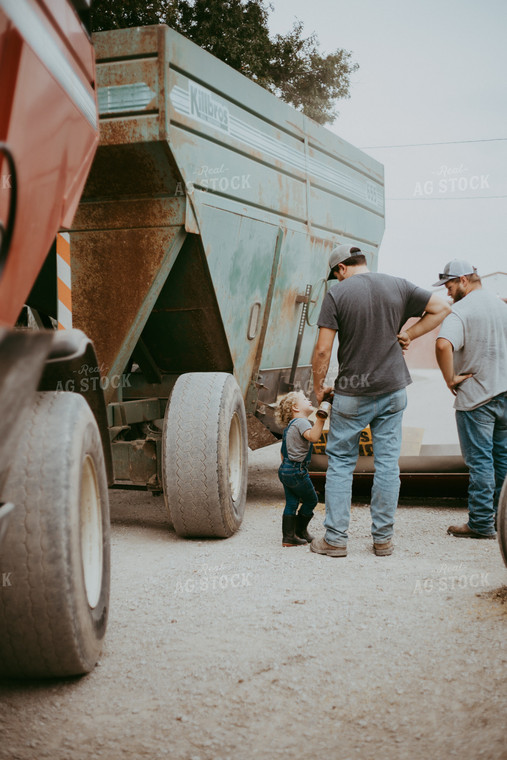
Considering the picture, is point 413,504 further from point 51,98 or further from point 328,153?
point 51,98

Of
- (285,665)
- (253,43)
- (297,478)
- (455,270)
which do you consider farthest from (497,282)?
(285,665)

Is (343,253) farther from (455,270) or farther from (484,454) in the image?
(484,454)

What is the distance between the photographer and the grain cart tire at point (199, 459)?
4.70m

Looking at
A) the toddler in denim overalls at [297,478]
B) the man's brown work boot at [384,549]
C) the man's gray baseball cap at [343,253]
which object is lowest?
the man's brown work boot at [384,549]

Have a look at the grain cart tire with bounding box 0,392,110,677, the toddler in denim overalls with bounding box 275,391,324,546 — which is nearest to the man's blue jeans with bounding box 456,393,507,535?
the toddler in denim overalls with bounding box 275,391,324,546

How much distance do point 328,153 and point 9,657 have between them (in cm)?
555

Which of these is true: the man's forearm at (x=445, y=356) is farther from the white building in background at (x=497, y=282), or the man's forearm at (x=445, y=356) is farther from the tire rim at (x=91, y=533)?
the white building in background at (x=497, y=282)

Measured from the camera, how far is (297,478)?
4.70 metres

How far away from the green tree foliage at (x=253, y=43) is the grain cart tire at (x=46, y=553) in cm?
1172

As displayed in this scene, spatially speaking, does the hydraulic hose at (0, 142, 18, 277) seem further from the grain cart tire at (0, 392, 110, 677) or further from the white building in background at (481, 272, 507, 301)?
the white building in background at (481, 272, 507, 301)

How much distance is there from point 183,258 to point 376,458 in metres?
1.72

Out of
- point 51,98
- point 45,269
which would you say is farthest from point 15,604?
point 45,269

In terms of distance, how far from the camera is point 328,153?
23.2 ft

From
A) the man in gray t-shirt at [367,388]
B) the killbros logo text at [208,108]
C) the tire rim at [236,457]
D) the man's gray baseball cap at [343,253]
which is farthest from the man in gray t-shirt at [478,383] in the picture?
the killbros logo text at [208,108]
